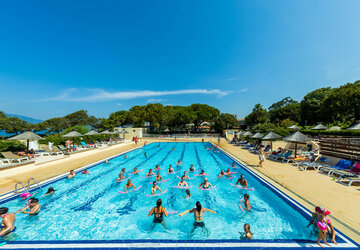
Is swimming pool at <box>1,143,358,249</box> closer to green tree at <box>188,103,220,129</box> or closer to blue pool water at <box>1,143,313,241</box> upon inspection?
blue pool water at <box>1,143,313,241</box>

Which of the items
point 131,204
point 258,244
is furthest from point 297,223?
point 131,204

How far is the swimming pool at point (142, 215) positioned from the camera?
5066 millimetres

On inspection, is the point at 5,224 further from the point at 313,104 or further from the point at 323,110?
the point at 313,104

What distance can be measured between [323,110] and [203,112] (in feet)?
90.9

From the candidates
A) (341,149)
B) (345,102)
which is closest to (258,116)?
(345,102)

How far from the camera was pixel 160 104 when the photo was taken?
147ft

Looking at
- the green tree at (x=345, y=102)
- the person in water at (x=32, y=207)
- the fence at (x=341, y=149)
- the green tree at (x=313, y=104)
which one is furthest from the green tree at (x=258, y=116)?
the person in water at (x=32, y=207)

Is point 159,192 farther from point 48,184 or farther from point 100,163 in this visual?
point 100,163

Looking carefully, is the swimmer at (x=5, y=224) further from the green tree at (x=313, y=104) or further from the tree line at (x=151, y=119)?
the green tree at (x=313, y=104)

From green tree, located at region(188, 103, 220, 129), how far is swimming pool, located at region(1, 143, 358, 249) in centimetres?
3838

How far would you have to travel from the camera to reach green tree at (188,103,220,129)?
4741 centimetres

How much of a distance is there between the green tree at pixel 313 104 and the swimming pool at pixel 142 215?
47.1m

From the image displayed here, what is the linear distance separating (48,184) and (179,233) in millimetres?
8238

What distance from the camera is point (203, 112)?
4756 centimetres
